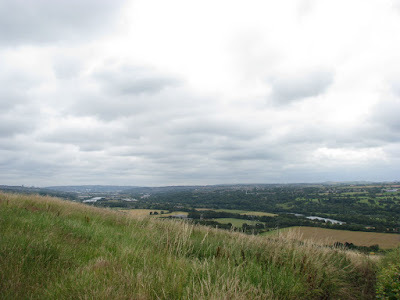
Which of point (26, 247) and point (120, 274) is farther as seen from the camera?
point (26, 247)

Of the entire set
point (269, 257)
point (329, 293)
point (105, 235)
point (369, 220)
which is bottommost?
point (369, 220)

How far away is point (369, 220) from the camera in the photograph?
46.5 metres

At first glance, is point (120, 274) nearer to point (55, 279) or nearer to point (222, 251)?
point (55, 279)

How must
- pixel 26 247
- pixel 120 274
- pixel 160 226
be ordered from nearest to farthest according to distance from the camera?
pixel 120 274
pixel 26 247
pixel 160 226

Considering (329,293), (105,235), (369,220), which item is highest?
(105,235)

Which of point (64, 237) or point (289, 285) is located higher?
point (64, 237)

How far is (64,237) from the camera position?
230 inches

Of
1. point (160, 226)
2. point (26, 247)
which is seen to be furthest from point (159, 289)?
point (160, 226)

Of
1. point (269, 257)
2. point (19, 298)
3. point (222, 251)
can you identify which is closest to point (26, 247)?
point (19, 298)

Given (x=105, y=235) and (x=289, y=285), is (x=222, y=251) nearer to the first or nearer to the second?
(x=289, y=285)

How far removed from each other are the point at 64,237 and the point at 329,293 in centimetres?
670

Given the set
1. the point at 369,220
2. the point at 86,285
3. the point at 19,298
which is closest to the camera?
the point at 19,298

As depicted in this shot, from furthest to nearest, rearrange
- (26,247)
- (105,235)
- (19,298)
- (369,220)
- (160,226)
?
(369,220) < (160,226) < (105,235) < (26,247) < (19,298)

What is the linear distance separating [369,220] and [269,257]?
52964mm
